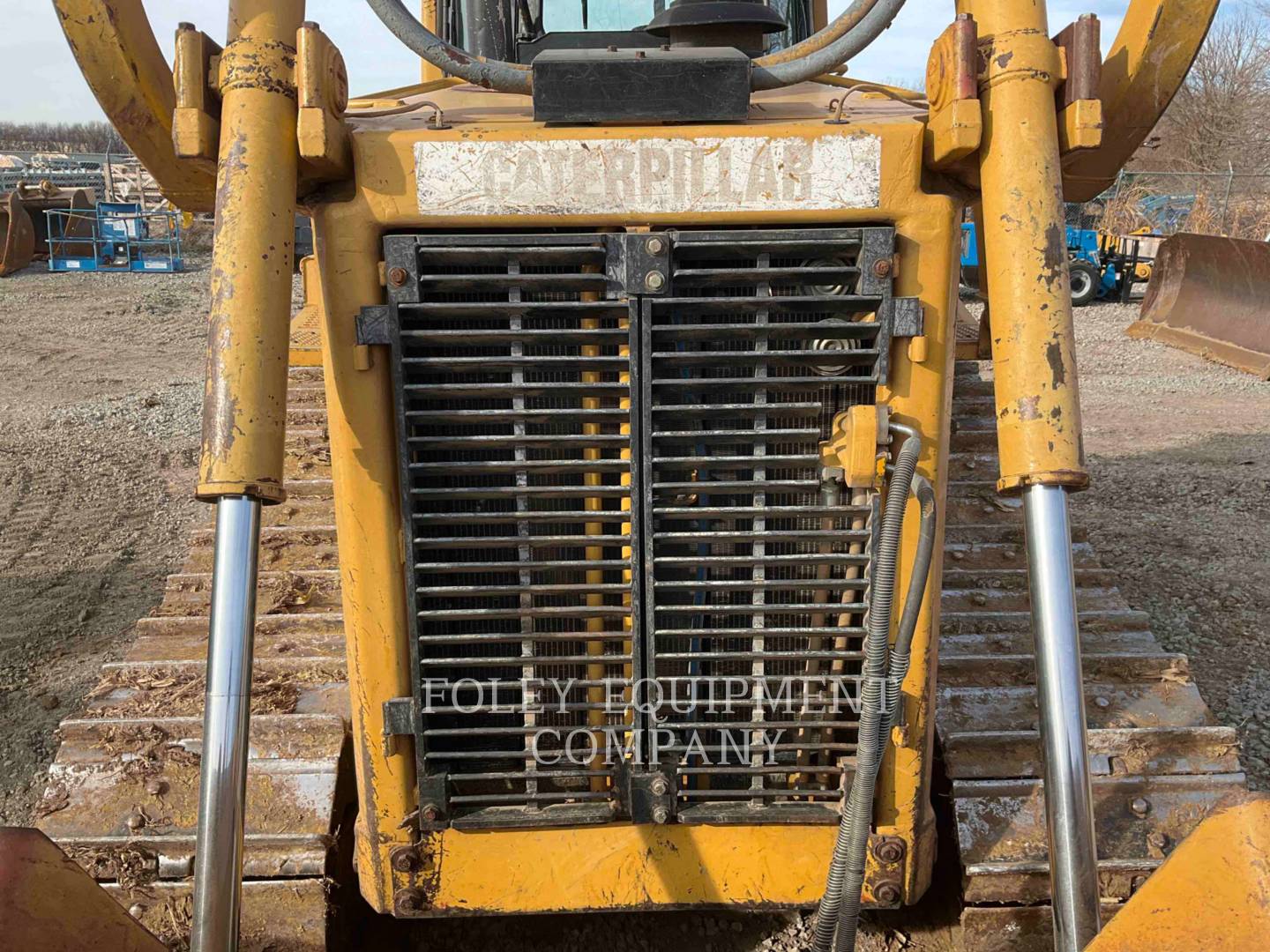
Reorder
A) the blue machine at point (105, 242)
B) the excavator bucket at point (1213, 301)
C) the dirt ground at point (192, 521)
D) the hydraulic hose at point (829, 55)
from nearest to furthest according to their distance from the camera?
the hydraulic hose at point (829, 55), the dirt ground at point (192, 521), the excavator bucket at point (1213, 301), the blue machine at point (105, 242)

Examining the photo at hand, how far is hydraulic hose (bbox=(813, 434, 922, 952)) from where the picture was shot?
203 centimetres

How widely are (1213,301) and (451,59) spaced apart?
41.9ft

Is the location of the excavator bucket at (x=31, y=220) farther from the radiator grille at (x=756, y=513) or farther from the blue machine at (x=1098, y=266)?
the radiator grille at (x=756, y=513)

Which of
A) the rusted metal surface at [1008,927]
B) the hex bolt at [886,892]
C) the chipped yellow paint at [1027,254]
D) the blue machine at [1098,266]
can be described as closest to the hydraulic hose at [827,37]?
the chipped yellow paint at [1027,254]

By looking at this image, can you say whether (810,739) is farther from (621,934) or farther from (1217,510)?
(1217,510)

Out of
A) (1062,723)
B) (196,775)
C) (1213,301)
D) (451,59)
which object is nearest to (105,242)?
(1213,301)

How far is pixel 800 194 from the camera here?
209cm

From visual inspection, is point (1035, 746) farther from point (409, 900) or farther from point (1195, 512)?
point (1195, 512)

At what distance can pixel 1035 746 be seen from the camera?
263cm

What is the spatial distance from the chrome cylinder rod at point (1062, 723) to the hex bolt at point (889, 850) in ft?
1.52

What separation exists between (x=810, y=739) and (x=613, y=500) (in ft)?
2.34

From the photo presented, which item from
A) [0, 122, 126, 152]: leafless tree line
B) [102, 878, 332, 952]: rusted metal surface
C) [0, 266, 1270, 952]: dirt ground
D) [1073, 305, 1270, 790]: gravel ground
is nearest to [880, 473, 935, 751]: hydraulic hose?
[0, 266, 1270, 952]: dirt ground

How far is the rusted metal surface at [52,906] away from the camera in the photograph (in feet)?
5.48

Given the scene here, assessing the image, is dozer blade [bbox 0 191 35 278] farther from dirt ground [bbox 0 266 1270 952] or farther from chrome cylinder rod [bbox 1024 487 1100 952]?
chrome cylinder rod [bbox 1024 487 1100 952]
